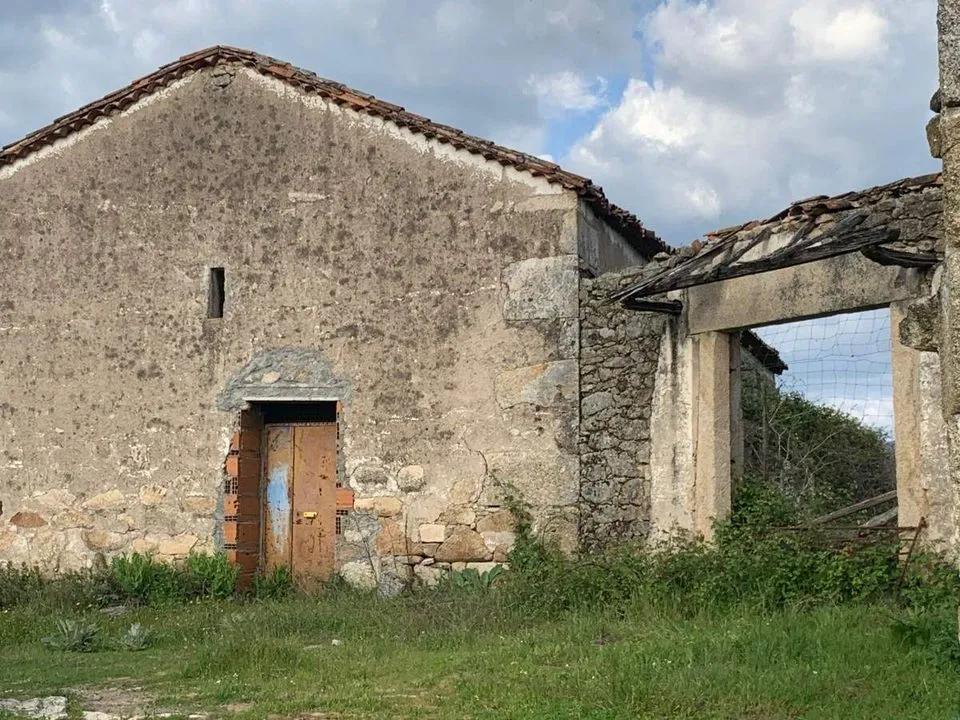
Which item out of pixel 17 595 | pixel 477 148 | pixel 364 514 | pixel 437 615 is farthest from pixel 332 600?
pixel 477 148

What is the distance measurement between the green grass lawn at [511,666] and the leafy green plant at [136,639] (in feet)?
0.25

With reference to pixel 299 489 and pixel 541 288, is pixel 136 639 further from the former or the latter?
pixel 541 288

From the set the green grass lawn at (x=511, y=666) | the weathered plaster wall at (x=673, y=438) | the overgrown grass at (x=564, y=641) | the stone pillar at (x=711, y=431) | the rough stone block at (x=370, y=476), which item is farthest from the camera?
the rough stone block at (x=370, y=476)

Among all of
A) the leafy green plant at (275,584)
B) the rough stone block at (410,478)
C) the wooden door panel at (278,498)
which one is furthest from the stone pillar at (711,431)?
the wooden door panel at (278,498)

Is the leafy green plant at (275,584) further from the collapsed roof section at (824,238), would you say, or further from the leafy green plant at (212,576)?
the collapsed roof section at (824,238)

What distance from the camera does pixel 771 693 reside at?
5266 mm

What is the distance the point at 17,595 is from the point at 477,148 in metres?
6.24

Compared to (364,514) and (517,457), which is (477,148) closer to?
(517,457)

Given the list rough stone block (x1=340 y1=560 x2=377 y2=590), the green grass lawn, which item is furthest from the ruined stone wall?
rough stone block (x1=340 y1=560 x2=377 y2=590)

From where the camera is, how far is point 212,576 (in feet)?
33.6

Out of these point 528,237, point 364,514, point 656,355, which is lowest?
point 364,514

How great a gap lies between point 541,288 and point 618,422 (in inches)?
55.5

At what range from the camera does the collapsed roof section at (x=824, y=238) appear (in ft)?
24.6

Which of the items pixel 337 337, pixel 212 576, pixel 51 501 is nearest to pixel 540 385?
pixel 337 337
